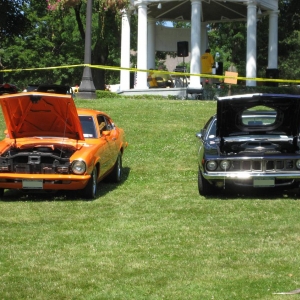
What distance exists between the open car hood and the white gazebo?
61.5ft

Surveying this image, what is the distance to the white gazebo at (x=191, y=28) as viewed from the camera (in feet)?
104

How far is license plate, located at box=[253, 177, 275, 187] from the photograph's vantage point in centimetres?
1167

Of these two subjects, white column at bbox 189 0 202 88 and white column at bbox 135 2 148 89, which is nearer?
white column at bbox 189 0 202 88

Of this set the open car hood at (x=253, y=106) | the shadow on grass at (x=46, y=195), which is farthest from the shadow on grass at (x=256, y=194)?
the shadow on grass at (x=46, y=195)

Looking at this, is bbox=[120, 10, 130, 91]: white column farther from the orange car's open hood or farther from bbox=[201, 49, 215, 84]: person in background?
the orange car's open hood

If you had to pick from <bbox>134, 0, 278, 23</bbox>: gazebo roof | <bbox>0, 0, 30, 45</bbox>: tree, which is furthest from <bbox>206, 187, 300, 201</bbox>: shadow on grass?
<bbox>0, 0, 30, 45</bbox>: tree

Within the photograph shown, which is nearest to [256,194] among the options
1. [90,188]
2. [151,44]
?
[90,188]

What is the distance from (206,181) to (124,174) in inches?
126

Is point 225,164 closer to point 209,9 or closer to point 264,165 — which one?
point 264,165

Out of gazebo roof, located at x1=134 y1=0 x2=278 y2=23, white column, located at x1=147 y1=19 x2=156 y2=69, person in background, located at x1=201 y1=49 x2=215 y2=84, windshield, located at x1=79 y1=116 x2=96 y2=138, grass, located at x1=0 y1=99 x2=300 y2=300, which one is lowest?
grass, located at x1=0 y1=99 x2=300 y2=300

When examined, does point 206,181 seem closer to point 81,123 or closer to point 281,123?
point 281,123

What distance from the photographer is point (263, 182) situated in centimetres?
1170

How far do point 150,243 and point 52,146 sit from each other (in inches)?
151

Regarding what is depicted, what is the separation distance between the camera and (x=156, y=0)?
3219 cm
